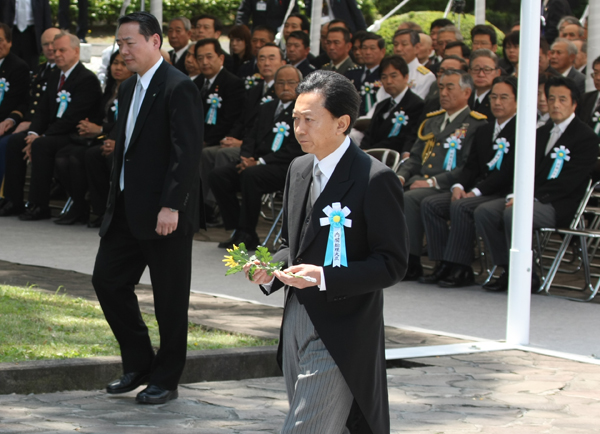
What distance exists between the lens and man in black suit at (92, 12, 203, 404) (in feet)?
16.7

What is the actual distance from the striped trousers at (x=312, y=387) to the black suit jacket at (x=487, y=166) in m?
5.80

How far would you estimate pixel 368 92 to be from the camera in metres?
11.7

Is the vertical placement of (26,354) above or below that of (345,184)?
below

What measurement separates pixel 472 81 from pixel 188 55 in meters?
4.56

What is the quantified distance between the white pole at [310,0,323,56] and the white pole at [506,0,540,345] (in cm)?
817

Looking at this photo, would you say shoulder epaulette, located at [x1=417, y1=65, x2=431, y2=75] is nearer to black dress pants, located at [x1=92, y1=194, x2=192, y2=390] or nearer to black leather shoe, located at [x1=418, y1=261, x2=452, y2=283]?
black leather shoe, located at [x1=418, y1=261, x2=452, y2=283]

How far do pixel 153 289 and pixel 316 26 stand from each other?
413 inches

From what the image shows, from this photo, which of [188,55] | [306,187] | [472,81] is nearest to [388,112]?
[472,81]

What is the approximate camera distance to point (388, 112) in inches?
415

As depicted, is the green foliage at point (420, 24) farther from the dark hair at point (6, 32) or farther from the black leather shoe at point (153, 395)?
the black leather shoe at point (153, 395)

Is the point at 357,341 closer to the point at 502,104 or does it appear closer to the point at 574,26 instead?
the point at 502,104

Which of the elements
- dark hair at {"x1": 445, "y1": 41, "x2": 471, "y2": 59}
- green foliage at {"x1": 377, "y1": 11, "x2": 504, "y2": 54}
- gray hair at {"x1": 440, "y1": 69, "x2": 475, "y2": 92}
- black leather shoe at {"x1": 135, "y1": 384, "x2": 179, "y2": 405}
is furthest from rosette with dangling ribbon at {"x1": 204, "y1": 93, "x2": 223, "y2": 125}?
green foliage at {"x1": 377, "y1": 11, "x2": 504, "y2": 54}

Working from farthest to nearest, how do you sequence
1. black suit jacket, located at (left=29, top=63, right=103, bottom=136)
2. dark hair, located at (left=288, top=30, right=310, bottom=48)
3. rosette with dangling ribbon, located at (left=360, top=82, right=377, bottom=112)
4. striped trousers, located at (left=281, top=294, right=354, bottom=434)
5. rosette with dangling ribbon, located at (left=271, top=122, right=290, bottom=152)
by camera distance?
dark hair, located at (left=288, top=30, right=310, bottom=48) → black suit jacket, located at (left=29, top=63, right=103, bottom=136) → rosette with dangling ribbon, located at (left=360, top=82, right=377, bottom=112) → rosette with dangling ribbon, located at (left=271, top=122, right=290, bottom=152) → striped trousers, located at (left=281, top=294, right=354, bottom=434)

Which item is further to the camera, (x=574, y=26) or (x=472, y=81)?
(x=574, y=26)
